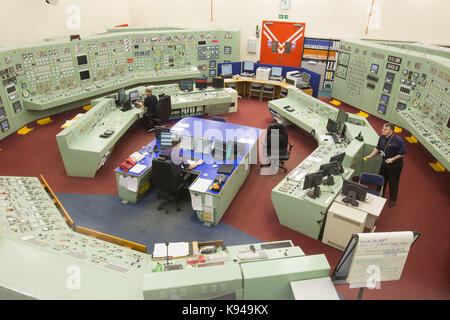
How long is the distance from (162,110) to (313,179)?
4.50 m

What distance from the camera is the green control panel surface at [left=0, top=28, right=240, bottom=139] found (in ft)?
26.2

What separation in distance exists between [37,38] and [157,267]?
8.87 m

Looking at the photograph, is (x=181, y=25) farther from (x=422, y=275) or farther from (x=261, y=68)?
(x=422, y=275)

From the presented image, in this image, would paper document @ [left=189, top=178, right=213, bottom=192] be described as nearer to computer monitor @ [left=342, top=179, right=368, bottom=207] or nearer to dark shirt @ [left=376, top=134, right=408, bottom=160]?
computer monitor @ [left=342, top=179, right=368, bottom=207]

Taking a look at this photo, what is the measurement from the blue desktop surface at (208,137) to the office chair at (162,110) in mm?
944

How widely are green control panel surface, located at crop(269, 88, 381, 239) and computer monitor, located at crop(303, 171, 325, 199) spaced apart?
6cm

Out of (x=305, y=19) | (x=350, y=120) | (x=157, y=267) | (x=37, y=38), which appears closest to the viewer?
(x=157, y=267)

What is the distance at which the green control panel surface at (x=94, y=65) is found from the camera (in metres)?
7.98

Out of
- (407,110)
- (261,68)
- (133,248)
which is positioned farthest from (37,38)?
(407,110)

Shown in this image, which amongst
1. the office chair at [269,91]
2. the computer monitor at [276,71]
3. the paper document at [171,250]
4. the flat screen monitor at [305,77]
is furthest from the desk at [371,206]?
the computer monitor at [276,71]

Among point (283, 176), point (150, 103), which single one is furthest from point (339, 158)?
point (150, 103)

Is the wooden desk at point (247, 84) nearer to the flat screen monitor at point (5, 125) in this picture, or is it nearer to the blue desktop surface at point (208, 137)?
the blue desktop surface at point (208, 137)

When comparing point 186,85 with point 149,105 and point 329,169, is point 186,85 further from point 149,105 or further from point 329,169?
point 329,169
